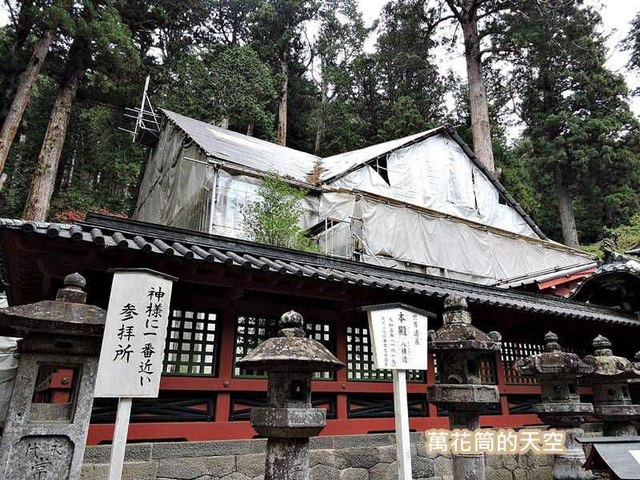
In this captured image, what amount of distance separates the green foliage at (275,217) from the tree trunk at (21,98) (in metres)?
9.40

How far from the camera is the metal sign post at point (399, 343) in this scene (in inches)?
202

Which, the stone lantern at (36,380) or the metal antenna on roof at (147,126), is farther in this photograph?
the metal antenna on roof at (147,126)

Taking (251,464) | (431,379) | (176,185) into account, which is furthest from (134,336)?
(176,185)

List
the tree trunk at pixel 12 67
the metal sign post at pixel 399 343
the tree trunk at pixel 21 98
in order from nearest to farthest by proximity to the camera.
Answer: the metal sign post at pixel 399 343, the tree trunk at pixel 21 98, the tree trunk at pixel 12 67

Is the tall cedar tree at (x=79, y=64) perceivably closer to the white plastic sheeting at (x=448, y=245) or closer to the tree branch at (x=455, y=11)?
the white plastic sheeting at (x=448, y=245)

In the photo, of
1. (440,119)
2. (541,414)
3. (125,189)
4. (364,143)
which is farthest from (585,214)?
(125,189)

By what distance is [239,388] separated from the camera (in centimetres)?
620

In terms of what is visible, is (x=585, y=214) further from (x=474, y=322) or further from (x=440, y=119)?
(x=474, y=322)

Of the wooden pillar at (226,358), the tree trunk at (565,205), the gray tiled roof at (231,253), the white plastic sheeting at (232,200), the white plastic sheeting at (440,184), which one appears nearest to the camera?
the gray tiled roof at (231,253)

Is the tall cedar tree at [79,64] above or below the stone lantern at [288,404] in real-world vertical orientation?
above

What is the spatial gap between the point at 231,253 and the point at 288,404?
281 cm

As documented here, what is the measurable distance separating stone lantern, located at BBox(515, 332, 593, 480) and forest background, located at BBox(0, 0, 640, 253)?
56.6 feet

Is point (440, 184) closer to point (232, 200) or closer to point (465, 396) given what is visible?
point (232, 200)

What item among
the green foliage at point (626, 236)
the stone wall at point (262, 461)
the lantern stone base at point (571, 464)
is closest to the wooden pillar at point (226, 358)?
the stone wall at point (262, 461)
